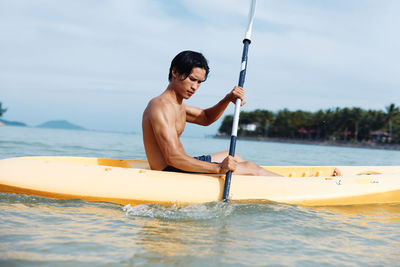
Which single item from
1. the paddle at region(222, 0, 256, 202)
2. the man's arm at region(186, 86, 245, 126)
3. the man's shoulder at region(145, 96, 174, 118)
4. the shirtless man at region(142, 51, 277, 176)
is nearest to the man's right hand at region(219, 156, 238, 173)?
the shirtless man at region(142, 51, 277, 176)

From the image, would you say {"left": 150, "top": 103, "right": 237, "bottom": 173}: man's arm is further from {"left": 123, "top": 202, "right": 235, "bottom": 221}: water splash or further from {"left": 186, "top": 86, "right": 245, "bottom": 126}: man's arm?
{"left": 186, "top": 86, "right": 245, "bottom": 126}: man's arm

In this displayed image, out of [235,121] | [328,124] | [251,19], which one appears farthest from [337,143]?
[235,121]

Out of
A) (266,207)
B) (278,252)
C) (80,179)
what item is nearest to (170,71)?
(80,179)

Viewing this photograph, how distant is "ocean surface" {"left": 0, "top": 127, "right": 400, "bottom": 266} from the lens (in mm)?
2168

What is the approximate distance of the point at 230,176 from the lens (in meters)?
3.51

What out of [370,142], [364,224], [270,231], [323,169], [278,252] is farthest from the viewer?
[370,142]

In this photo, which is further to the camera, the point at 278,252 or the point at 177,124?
the point at 177,124

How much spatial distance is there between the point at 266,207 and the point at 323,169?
192cm

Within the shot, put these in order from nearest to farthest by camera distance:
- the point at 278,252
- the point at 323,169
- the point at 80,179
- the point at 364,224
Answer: the point at 278,252 < the point at 364,224 < the point at 80,179 < the point at 323,169

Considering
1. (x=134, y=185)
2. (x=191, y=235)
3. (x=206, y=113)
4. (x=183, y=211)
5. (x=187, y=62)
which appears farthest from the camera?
(x=206, y=113)

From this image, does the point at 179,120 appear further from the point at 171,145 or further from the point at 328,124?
the point at 328,124

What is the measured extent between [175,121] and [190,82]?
39 cm

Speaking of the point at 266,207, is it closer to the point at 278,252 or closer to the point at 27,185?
the point at 278,252

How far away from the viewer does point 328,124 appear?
6606 cm
